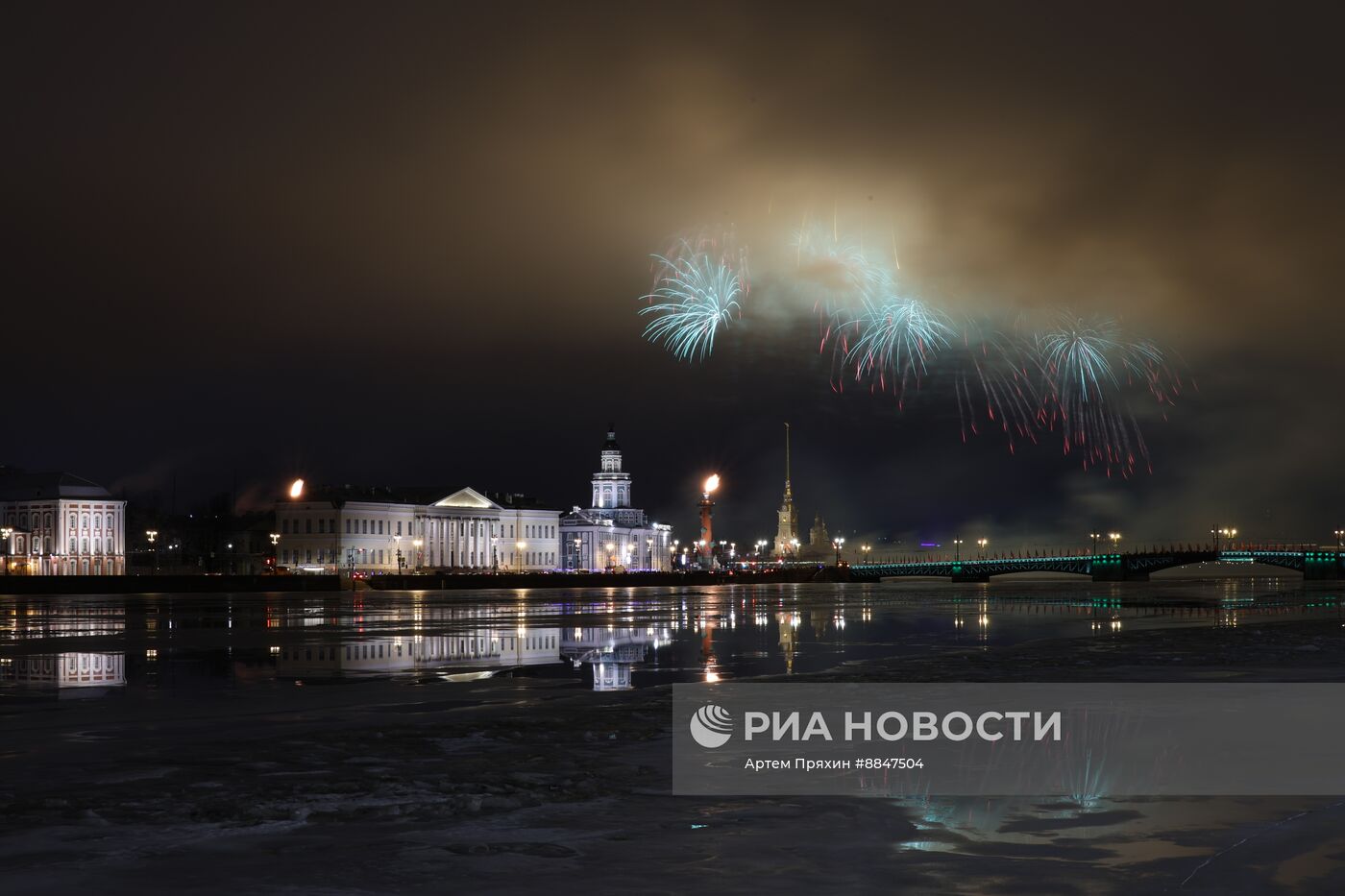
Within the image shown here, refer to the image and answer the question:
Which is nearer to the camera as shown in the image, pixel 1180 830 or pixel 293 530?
pixel 1180 830

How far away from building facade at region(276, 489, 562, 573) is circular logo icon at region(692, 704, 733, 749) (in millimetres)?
153494

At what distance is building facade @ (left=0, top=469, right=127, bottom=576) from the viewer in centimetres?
15775

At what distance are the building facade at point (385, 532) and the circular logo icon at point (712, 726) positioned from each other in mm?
153494

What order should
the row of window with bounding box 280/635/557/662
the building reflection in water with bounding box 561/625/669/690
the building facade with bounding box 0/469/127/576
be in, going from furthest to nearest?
1. the building facade with bounding box 0/469/127/576
2. the row of window with bounding box 280/635/557/662
3. the building reflection in water with bounding box 561/625/669/690

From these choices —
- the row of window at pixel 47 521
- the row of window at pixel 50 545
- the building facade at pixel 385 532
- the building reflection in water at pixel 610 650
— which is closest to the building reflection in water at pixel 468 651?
the building reflection in water at pixel 610 650

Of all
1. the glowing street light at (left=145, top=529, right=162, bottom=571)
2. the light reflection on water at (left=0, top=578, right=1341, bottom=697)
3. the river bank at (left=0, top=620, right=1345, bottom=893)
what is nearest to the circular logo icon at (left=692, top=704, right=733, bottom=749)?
the river bank at (left=0, top=620, right=1345, bottom=893)

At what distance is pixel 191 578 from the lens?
9994 centimetres

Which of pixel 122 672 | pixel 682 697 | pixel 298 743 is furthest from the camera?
pixel 122 672

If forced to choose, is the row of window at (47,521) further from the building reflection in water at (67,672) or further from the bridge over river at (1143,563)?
the building reflection in water at (67,672)

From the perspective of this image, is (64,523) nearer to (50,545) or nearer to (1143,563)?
(50,545)

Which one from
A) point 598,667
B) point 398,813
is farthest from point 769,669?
point 398,813

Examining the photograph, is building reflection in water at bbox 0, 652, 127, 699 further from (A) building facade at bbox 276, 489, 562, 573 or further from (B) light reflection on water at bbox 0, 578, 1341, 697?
(A) building facade at bbox 276, 489, 562, 573

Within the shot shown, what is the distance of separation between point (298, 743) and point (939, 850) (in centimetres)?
712

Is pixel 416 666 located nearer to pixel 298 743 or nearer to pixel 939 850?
pixel 298 743
